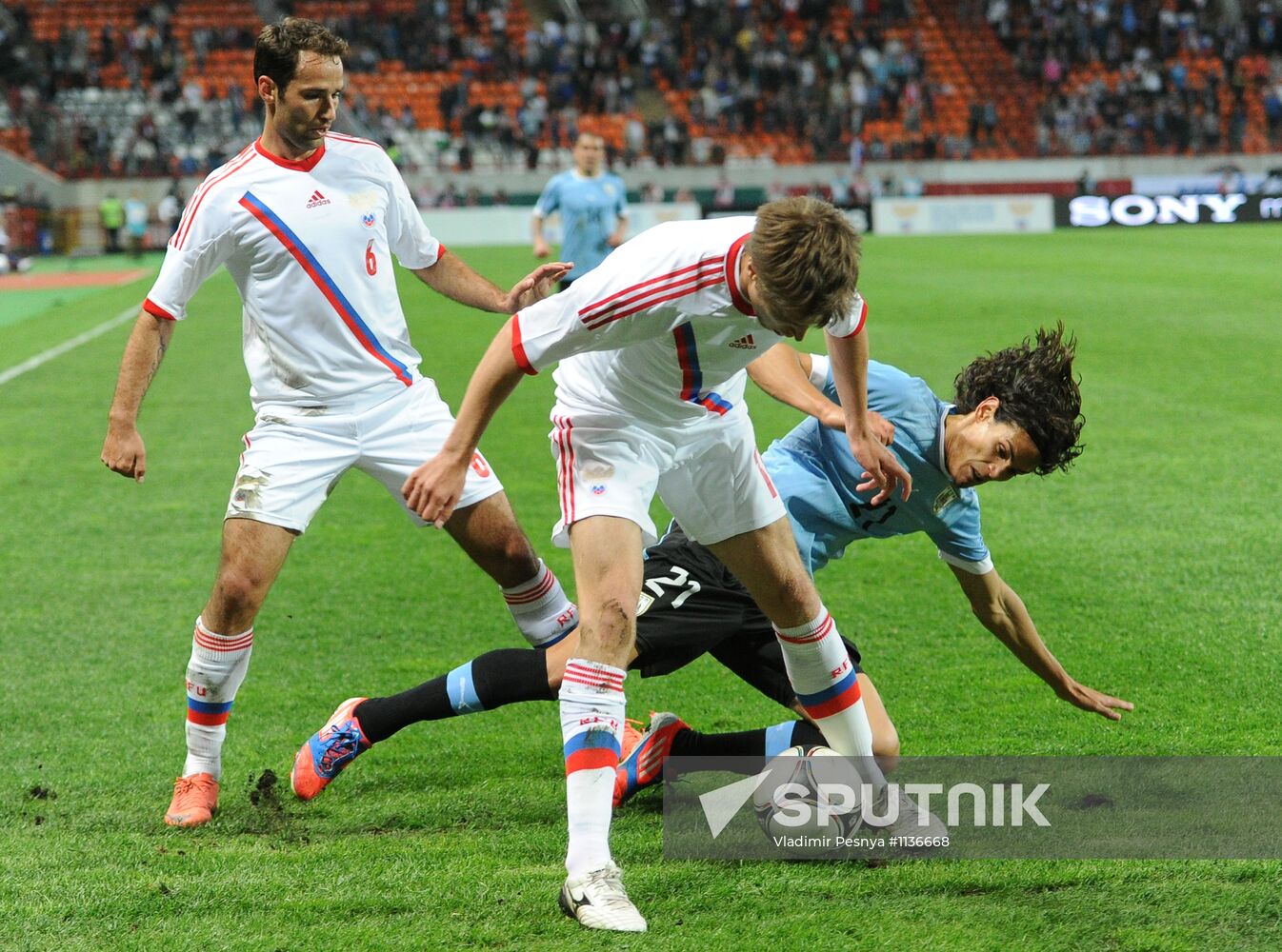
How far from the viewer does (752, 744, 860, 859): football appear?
3.80 meters

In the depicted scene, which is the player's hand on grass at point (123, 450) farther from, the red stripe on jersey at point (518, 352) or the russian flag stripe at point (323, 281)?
the red stripe on jersey at point (518, 352)

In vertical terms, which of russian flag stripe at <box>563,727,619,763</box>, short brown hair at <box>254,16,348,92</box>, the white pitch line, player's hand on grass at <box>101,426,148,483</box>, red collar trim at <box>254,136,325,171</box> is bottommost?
the white pitch line

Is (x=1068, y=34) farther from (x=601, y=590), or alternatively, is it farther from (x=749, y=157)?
(x=601, y=590)

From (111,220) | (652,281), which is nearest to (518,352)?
(652,281)

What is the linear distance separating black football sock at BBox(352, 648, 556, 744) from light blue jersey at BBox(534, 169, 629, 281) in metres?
11.0

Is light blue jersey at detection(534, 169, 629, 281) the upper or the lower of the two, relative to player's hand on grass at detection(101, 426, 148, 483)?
lower

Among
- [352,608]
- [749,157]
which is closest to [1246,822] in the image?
[352,608]

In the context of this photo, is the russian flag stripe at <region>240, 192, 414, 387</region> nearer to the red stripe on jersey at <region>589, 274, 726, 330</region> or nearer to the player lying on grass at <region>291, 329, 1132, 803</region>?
the player lying on grass at <region>291, 329, 1132, 803</region>

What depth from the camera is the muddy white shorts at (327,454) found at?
430 cm

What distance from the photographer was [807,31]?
4081cm

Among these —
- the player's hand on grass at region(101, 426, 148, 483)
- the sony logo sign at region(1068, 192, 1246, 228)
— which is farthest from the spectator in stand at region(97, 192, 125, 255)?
the player's hand on grass at region(101, 426, 148, 483)

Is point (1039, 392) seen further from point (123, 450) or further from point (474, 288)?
point (123, 450)

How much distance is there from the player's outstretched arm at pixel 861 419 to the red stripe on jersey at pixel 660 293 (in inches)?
20.4

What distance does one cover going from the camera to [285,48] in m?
4.25
